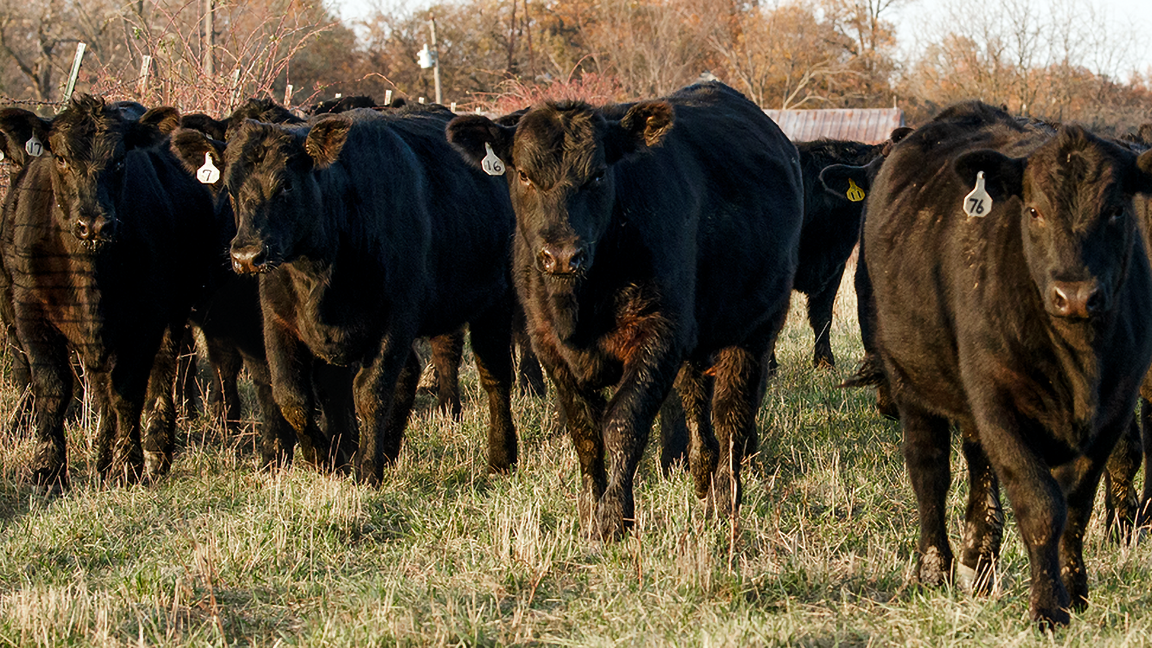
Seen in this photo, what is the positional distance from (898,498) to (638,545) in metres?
1.92

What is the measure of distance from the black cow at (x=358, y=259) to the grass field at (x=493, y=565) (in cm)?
45

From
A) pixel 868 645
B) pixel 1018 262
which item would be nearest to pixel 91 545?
pixel 868 645

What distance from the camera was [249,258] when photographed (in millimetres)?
5965

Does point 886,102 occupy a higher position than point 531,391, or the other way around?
point 886,102

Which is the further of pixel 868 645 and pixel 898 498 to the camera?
pixel 898 498

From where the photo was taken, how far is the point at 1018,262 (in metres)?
4.50

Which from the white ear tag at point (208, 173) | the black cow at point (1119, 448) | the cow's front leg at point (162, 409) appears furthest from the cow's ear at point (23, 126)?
the black cow at point (1119, 448)

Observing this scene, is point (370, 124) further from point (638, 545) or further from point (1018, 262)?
point (1018, 262)

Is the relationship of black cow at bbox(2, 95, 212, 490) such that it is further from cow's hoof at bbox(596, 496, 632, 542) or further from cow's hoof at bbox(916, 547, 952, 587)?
cow's hoof at bbox(916, 547, 952, 587)

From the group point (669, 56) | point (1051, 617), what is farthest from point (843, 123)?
point (1051, 617)

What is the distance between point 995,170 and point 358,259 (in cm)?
359

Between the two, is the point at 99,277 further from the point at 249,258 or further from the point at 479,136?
the point at 479,136

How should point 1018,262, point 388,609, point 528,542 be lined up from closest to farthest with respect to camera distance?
point 388,609, point 1018,262, point 528,542

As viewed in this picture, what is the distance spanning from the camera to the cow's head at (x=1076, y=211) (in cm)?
409
